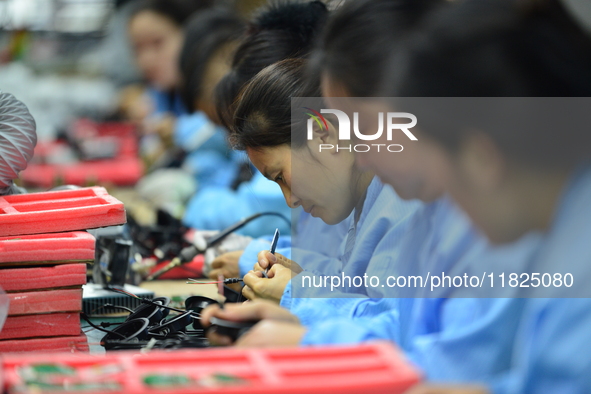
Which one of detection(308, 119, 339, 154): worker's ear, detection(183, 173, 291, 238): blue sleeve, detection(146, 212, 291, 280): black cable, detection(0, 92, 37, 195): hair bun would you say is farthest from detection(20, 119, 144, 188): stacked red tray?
detection(308, 119, 339, 154): worker's ear

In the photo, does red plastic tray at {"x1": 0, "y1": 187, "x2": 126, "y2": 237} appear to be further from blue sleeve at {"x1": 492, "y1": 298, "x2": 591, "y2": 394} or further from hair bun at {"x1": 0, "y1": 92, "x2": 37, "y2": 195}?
blue sleeve at {"x1": 492, "y1": 298, "x2": 591, "y2": 394}

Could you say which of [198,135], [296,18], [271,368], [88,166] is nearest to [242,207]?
[296,18]

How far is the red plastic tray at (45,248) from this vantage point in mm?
945

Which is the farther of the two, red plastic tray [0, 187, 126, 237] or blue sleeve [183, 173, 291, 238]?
blue sleeve [183, 173, 291, 238]

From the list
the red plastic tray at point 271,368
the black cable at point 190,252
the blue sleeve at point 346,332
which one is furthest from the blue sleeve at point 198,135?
the red plastic tray at point 271,368

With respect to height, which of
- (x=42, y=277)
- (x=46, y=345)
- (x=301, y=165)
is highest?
(x=301, y=165)

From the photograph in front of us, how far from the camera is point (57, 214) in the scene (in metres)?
1.01

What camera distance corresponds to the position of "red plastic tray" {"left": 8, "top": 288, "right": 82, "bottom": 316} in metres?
0.95

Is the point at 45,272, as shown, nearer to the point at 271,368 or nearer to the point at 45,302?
the point at 45,302

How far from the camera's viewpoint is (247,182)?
79.7 inches

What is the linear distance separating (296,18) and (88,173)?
1.49 meters

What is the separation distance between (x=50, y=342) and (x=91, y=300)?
9.1 inches

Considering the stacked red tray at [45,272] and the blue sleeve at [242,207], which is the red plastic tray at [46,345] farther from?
the blue sleeve at [242,207]

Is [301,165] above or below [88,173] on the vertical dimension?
above
